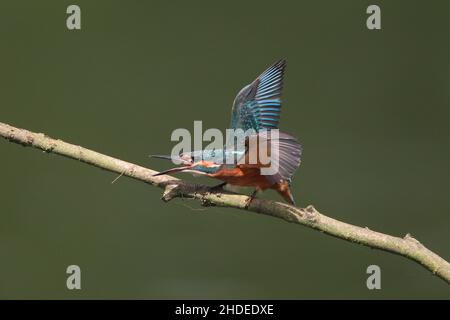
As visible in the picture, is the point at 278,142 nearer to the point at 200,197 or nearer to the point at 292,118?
the point at 200,197

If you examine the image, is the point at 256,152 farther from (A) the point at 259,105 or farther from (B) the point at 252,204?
(A) the point at 259,105

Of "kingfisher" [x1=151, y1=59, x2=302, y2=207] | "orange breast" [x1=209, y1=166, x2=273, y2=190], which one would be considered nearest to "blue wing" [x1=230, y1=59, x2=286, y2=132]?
"kingfisher" [x1=151, y1=59, x2=302, y2=207]

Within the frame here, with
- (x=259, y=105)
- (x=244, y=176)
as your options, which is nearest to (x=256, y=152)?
(x=244, y=176)

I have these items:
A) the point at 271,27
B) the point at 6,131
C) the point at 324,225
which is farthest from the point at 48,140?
the point at 271,27

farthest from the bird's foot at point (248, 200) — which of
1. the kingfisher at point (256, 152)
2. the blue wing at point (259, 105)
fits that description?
the blue wing at point (259, 105)

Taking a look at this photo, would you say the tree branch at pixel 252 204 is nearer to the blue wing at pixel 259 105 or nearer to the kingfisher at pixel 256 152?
the kingfisher at pixel 256 152

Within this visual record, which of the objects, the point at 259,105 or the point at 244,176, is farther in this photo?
the point at 259,105

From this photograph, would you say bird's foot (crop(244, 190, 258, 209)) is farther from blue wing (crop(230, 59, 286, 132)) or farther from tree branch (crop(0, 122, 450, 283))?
blue wing (crop(230, 59, 286, 132))
